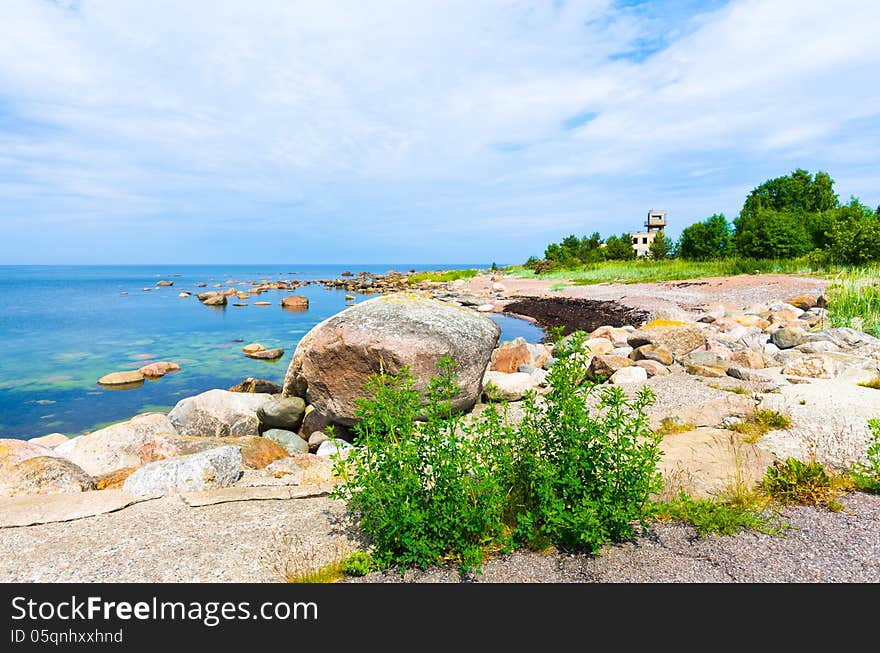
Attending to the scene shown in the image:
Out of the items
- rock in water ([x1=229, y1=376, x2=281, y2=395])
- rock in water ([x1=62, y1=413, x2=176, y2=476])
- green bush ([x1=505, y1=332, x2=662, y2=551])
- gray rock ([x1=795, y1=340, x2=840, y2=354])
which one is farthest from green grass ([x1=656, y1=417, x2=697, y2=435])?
rock in water ([x1=229, y1=376, x2=281, y2=395])

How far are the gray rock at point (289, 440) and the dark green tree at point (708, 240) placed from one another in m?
46.9

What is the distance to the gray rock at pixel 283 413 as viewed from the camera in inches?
369

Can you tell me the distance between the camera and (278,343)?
2200 cm

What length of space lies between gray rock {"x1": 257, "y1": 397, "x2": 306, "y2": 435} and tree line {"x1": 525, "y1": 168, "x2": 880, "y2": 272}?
3043cm

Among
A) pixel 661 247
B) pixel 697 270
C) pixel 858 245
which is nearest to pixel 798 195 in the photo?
pixel 661 247

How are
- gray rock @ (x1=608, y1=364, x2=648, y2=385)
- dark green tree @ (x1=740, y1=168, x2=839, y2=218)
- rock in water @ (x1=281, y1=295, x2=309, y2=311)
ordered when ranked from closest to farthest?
gray rock @ (x1=608, y1=364, x2=648, y2=385) < rock in water @ (x1=281, y1=295, x2=309, y2=311) < dark green tree @ (x1=740, y1=168, x2=839, y2=218)

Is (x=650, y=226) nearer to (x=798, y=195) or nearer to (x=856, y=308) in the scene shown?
(x=798, y=195)

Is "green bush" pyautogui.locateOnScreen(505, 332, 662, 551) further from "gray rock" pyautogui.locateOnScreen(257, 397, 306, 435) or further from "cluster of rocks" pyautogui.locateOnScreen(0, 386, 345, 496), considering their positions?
"gray rock" pyautogui.locateOnScreen(257, 397, 306, 435)

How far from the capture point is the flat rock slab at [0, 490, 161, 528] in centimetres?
449

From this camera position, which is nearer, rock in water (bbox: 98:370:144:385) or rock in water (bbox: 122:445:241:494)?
rock in water (bbox: 122:445:241:494)

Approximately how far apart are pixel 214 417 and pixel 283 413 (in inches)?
50.4

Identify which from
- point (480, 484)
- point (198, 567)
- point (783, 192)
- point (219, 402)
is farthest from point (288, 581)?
point (783, 192)

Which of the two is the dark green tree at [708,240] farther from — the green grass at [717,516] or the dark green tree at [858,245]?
the green grass at [717,516]

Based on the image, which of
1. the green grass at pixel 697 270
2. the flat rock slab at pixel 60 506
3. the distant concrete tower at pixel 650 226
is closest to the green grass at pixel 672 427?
the flat rock slab at pixel 60 506
